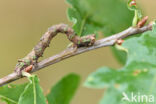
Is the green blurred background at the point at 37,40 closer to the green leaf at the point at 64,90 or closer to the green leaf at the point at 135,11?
the green leaf at the point at 64,90

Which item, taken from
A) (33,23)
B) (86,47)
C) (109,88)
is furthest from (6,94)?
(33,23)

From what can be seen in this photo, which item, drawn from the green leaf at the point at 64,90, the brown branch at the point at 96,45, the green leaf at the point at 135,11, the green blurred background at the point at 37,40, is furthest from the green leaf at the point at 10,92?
the green blurred background at the point at 37,40

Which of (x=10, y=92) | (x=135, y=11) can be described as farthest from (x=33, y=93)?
(x=135, y=11)

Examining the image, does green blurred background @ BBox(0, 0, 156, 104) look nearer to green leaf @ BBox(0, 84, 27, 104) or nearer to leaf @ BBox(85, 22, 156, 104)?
green leaf @ BBox(0, 84, 27, 104)

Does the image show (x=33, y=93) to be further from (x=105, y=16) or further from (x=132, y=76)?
(x=105, y=16)

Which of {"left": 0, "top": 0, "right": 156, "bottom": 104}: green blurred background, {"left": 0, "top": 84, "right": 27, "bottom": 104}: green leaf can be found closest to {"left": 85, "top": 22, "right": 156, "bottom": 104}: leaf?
{"left": 0, "top": 84, "right": 27, "bottom": 104}: green leaf

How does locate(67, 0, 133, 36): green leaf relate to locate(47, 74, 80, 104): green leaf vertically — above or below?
above
